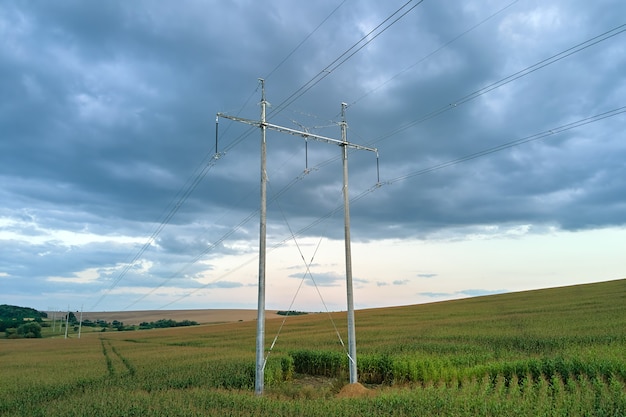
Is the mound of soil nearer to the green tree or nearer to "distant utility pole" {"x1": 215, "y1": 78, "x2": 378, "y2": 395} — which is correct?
"distant utility pole" {"x1": 215, "y1": 78, "x2": 378, "y2": 395}

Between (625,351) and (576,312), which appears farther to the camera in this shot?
(576,312)

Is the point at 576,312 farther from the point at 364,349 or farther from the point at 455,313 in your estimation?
the point at 364,349

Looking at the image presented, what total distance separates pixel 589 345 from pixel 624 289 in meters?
47.7

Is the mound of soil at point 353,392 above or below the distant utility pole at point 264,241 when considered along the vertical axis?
below

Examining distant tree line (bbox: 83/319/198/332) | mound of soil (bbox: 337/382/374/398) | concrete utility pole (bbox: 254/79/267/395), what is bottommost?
distant tree line (bbox: 83/319/198/332)

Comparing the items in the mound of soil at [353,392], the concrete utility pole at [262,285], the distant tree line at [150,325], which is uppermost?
the concrete utility pole at [262,285]

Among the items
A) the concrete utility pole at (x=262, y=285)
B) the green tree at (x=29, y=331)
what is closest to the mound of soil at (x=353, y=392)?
the concrete utility pole at (x=262, y=285)

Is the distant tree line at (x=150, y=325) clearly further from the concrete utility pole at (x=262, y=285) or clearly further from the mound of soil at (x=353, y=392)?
the mound of soil at (x=353, y=392)

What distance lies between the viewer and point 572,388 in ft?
58.1

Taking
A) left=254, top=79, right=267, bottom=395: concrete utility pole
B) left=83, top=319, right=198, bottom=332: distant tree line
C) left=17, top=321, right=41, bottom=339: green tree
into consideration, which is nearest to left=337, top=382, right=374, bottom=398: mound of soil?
left=254, top=79, right=267, bottom=395: concrete utility pole

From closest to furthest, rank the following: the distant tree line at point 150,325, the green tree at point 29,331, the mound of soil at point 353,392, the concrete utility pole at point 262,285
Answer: the mound of soil at point 353,392 → the concrete utility pole at point 262,285 → the green tree at point 29,331 → the distant tree line at point 150,325

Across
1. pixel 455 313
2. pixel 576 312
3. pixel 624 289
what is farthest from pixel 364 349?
pixel 624 289

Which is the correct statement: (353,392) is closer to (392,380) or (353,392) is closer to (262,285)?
(392,380)

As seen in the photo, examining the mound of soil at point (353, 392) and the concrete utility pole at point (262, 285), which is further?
the concrete utility pole at point (262, 285)
